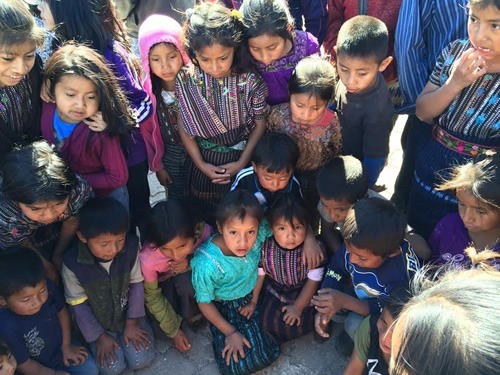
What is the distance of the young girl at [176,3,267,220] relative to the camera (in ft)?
7.77

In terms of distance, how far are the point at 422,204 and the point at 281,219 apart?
79 cm

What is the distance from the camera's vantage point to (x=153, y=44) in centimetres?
255

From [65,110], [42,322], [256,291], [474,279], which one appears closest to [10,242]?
[42,322]

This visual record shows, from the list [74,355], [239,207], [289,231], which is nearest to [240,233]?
[239,207]

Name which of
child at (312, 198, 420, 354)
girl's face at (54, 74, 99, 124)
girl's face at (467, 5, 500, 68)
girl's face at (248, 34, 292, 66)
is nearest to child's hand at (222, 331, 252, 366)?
child at (312, 198, 420, 354)

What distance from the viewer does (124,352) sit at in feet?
8.23

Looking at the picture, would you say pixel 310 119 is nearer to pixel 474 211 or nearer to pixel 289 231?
pixel 289 231

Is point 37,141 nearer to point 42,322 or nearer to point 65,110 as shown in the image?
point 65,110

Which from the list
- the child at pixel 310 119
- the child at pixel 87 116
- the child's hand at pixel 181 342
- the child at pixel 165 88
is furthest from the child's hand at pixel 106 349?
the child at pixel 310 119

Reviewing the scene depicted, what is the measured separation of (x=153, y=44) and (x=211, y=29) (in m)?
0.38

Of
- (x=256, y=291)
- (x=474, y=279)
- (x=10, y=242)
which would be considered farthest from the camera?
(x=256, y=291)

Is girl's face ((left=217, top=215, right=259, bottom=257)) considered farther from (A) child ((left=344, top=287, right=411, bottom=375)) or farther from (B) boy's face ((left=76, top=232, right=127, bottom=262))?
(A) child ((left=344, top=287, right=411, bottom=375))

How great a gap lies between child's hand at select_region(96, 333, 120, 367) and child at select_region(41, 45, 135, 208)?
0.76 metres

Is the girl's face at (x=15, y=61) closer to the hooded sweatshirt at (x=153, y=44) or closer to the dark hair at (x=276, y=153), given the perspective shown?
the hooded sweatshirt at (x=153, y=44)
